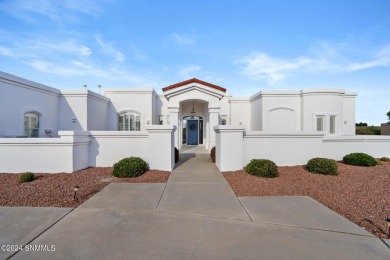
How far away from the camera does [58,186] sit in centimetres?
657

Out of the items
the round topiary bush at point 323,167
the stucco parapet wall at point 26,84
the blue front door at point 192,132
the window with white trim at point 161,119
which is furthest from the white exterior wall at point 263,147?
the stucco parapet wall at point 26,84

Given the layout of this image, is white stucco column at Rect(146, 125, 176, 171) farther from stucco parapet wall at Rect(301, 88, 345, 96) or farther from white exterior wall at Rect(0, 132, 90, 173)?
stucco parapet wall at Rect(301, 88, 345, 96)

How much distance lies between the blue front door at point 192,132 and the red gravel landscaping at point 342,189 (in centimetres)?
984

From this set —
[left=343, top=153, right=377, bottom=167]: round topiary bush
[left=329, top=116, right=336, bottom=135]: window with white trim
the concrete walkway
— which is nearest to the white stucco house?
[left=329, top=116, right=336, bottom=135]: window with white trim

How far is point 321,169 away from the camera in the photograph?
27.9 ft

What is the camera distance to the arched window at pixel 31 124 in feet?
38.6

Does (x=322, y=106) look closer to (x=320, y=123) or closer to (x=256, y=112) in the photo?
(x=320, y=123)

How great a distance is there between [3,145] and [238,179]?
996 cm

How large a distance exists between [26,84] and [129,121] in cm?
730

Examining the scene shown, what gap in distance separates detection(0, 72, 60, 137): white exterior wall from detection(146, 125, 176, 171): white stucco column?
8.37 metres

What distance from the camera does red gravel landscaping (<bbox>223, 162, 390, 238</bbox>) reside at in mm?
4664

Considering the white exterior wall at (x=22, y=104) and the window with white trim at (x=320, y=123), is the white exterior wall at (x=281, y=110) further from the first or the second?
the white exterior wall at (x=22, y=104)

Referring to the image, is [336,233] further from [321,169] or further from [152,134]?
[152,134]

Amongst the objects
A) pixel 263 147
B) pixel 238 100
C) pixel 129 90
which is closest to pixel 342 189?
pixel 263 147
